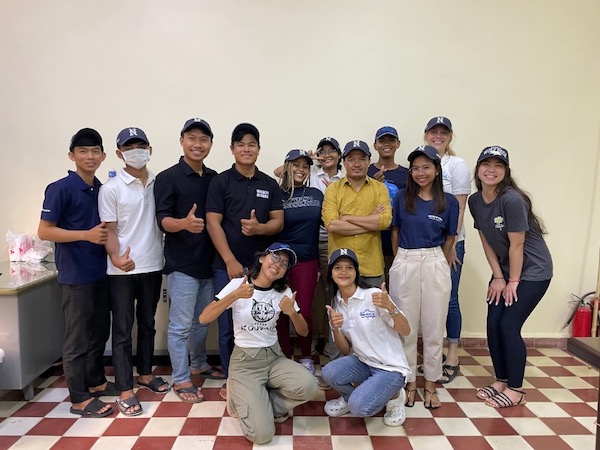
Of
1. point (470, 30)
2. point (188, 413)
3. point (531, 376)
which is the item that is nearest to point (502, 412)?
point (531, 376)

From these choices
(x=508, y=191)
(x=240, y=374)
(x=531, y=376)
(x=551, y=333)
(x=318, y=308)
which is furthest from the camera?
(x=551, y=333)

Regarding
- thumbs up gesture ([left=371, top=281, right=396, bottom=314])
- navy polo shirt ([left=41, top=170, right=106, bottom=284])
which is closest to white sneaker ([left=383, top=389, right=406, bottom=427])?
thumbs up gesture ([left=371, top=281, right=396, bottom=314])

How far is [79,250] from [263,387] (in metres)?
1.31

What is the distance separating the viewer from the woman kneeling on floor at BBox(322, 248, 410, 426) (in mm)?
2277

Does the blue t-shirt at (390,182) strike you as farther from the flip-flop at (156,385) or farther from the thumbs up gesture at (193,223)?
the flip-flop at (156,385)

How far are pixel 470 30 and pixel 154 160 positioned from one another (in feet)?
9.30

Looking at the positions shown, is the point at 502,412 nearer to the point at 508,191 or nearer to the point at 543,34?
the point at 508,191

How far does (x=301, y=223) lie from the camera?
2734 millimetres

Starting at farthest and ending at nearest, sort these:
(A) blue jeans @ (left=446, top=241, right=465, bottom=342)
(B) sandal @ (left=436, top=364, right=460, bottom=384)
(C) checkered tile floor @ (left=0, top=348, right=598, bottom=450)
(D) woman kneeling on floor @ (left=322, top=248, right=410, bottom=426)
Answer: (A) blue jeans @ (left=446, top=241, right=465, bottom=342), (B) sandal @ (left=436, top=364, right=460, bottom=384), (D) woman kneeling on floor @ (left=322, top=248, right=410, bottom=426), (C) checkered tile floor @ (left=0, top=348, right=598, bottom=450)

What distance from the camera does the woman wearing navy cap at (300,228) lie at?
2.73m

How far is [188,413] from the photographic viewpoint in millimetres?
2477

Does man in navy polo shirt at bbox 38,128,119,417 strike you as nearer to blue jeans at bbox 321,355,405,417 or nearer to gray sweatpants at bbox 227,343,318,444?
gray sweatpants at bbox 227,343,318,444

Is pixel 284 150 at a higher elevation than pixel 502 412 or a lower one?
higher

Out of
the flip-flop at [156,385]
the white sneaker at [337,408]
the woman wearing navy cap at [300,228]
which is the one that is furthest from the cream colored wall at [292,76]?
the white sneaker at [337,408]
